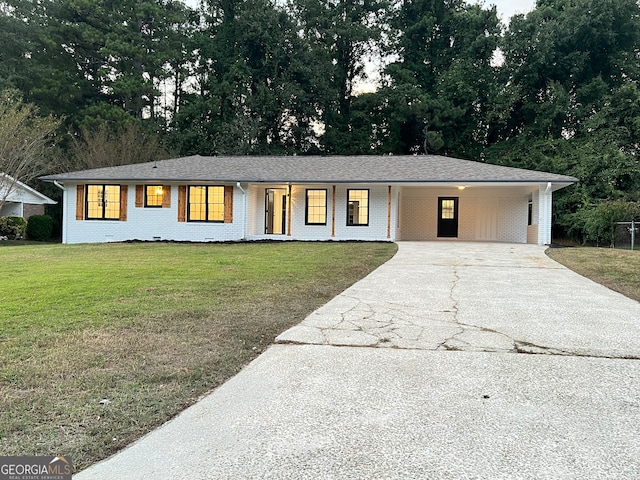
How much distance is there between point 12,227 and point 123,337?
65.9ft

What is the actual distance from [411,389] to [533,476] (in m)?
1.04

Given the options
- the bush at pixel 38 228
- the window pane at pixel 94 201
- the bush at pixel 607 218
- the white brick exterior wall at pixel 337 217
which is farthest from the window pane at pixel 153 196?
the bush at pixel 607 218

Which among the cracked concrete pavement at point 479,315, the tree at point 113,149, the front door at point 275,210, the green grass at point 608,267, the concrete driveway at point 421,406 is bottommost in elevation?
the concrete driveway at point 421,406

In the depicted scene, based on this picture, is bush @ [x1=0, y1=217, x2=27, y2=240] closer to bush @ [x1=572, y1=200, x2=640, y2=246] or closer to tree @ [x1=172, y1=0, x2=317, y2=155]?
tree @ [x1=172, y1=0, x2=317, y2=155]

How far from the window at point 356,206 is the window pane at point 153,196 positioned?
266 inches

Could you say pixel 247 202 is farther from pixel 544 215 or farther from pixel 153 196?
pixel 544 215

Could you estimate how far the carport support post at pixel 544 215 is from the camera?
15.2m

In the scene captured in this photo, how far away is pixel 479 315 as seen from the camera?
5180 mm

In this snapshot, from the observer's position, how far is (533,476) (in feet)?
6.64

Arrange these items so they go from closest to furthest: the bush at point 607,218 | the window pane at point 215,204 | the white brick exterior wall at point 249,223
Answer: the white brick exterior wall at point 249,223 < the window pane at point 215,204 < the bush at point 607,218

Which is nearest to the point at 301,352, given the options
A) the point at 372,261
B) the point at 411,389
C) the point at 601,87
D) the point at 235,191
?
the point at 411,389

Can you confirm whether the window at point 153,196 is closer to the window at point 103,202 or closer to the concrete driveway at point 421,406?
the window at point 103,202

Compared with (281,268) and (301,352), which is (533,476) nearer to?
(301,352)

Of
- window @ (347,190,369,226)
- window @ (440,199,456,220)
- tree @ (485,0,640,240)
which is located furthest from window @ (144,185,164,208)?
tree @ (485,0,640,240)
